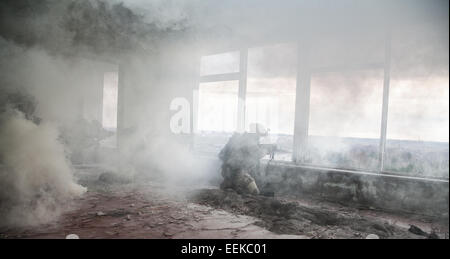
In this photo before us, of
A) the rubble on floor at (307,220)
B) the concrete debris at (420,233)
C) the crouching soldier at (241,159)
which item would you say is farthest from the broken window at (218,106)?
the concrete debris at (420,233)

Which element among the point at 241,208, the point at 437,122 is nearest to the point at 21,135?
the point at 241,208

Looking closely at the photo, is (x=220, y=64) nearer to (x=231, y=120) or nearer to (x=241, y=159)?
(x=231, y=120)

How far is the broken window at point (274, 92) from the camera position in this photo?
6.35 meters

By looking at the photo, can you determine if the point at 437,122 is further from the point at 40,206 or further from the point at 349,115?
the point at 40,206

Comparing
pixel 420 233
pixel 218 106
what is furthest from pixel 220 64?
pixel 420 233

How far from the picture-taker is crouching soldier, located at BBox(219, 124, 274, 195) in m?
5.54

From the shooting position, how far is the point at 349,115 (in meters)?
5.67

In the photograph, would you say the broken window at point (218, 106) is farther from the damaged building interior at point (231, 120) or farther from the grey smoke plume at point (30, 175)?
the grey smoke plume at point (30, 175)

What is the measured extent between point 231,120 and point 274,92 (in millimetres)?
1468

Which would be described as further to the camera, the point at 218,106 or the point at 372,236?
the point at 218,106

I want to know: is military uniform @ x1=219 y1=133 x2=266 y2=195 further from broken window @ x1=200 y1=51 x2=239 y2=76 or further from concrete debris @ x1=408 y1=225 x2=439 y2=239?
concrete debris @ x1=408 y1=225 x2=439 y2=239

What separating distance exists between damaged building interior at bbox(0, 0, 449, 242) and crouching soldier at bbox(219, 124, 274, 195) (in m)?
0.03

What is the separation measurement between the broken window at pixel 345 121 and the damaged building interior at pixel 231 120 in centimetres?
3

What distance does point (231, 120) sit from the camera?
24.3 ft
